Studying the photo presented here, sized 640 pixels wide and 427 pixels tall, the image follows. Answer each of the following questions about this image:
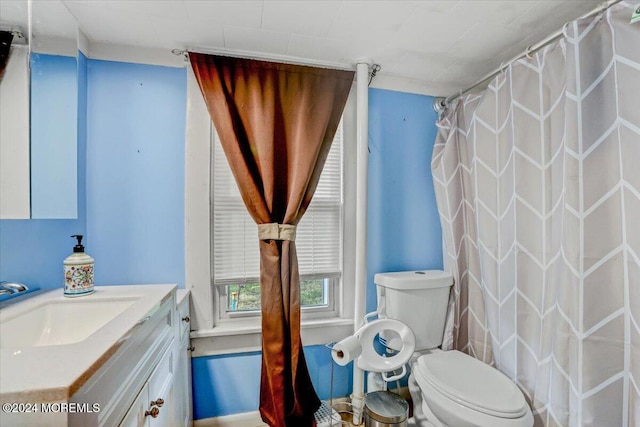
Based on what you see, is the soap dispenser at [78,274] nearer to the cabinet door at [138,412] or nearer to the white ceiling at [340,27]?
the cabinet door at [138,412]

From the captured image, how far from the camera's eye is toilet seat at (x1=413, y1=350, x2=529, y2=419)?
1016 mm

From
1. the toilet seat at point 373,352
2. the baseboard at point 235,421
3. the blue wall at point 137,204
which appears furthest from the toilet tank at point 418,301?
the baseboard at point 235,421

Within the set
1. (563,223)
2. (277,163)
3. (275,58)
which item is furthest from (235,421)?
(275,58)

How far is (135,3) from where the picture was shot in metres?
1.08

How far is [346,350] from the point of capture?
1.19 m

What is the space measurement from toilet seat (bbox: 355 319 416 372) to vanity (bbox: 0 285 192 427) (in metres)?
0.84

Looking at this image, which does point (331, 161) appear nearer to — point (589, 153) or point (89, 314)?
point (589, 153)

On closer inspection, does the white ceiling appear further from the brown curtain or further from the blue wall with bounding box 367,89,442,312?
the blue wall with bounding box 367,89,442,312

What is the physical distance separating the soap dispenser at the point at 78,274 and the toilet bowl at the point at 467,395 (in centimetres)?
148

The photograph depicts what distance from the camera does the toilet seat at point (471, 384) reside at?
102 cm

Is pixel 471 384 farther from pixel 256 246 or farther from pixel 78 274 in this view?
pixel 78 274

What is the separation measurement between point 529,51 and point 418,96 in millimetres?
607

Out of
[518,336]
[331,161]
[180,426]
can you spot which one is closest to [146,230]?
[180,426]

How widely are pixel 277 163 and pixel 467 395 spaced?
134 centimetres
